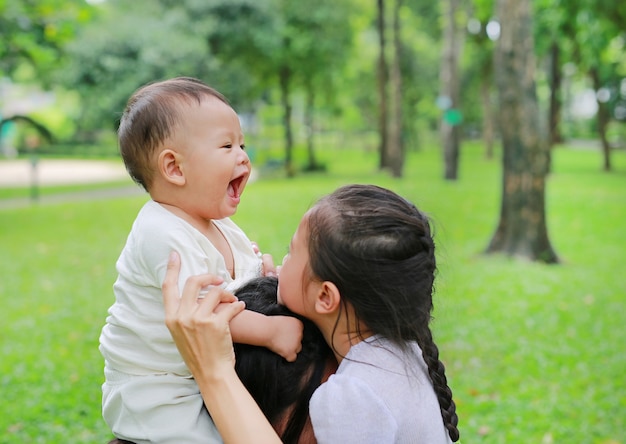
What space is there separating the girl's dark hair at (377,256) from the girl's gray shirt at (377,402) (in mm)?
56

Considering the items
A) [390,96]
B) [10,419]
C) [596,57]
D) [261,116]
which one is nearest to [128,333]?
[10,419]

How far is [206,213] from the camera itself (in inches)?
67.6

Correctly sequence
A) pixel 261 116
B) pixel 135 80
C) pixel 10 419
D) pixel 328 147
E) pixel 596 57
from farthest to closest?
1. pixel 328 147
2. pixel 261 116
3. pixel 135 80
4. pixel 596 57
5. pixel 10 419

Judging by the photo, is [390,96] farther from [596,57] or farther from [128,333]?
[128,333]

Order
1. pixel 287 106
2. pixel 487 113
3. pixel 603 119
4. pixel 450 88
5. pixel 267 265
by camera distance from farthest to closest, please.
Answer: pixel 487 113 < pixel 287 106 < pixel 603 119 < pixel 450 88 < pixel 267 265

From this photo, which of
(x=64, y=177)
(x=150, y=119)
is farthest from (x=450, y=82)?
Result: (x=150, y=119)

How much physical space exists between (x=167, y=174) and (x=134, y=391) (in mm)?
495

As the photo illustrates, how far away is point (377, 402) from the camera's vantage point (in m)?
1.49

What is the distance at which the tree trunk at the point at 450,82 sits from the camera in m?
18.8

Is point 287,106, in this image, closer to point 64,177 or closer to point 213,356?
point 64,177

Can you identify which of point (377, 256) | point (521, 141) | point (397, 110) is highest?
point (377, 256)

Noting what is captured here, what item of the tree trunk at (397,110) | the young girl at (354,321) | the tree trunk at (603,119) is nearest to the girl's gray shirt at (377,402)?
the young girl at (354,321)

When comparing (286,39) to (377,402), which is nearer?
(377,402)

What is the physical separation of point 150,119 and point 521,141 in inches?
340
